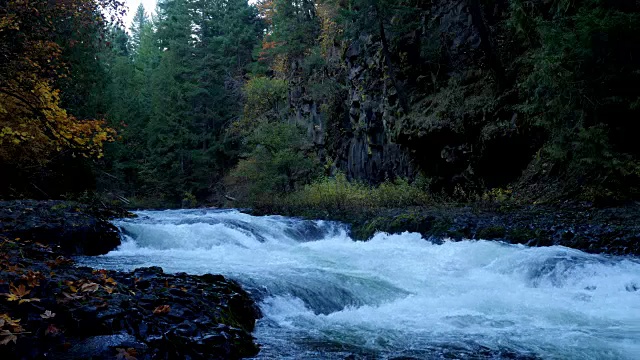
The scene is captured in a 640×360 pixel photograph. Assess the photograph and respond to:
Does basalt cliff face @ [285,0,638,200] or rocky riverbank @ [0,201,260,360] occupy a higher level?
basalt cliff face @ [285,0,638,200]

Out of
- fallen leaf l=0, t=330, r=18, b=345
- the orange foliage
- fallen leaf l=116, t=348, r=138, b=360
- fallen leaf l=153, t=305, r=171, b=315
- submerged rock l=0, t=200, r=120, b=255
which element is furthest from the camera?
submerged rock l=0, t=200, r=120, b=255

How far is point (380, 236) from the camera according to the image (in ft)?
48.6

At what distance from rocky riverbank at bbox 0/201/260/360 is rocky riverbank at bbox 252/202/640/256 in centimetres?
746

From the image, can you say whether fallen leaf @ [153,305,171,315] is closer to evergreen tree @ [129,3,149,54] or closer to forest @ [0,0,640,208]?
forest @ [0,0,640,208]

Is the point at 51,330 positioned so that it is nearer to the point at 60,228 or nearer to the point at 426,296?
the point at 426,296

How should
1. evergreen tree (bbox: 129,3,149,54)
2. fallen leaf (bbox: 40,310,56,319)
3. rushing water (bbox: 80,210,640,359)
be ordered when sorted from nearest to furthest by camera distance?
fallen leaf (bbox: 40,310,56,319)
rushing water (bbox: 80,210,640,359)
evergreen tree (bbox: 129,3,149,54)

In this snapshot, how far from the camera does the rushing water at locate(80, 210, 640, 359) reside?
5.20m

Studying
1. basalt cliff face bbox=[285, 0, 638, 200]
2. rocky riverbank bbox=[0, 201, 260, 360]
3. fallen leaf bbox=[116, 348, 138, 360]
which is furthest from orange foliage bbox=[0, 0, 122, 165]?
basalt cliff face bbox=[285, 0, 638, 200]

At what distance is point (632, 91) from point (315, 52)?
2306 cm

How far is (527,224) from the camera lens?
460 inches

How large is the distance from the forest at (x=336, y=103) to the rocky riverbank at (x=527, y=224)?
1.08m

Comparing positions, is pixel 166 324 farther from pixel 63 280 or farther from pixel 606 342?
pixel 606 342

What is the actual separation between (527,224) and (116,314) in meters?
10.3

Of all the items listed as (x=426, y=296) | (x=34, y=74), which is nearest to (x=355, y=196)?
(x=426, y=296)
